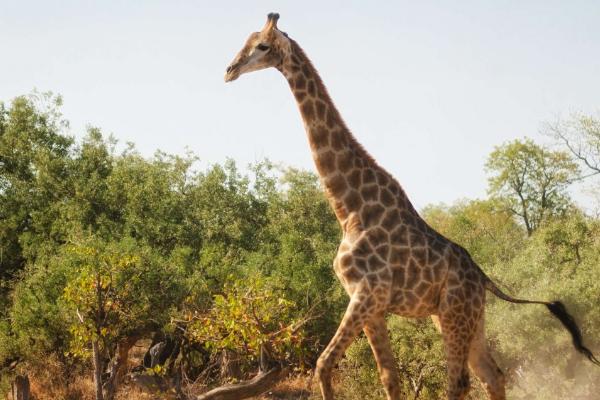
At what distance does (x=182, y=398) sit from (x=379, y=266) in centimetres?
675

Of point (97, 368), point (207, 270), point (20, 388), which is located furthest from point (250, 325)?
point (20, 388)

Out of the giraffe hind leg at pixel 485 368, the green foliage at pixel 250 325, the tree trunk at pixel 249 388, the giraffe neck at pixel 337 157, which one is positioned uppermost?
the giraffe neck at pixel 337 157

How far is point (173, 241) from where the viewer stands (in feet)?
72.8

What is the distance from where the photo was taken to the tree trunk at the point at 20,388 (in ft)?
59.3

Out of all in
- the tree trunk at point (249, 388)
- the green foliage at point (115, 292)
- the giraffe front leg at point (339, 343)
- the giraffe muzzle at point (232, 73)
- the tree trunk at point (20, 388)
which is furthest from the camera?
the tree trunk at point (20, 388)

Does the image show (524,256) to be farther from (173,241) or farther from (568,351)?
(173,241)

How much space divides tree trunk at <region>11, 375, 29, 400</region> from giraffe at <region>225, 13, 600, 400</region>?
1246 cm

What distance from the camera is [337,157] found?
818 cm

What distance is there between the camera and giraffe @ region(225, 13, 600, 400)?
7719 millimetres

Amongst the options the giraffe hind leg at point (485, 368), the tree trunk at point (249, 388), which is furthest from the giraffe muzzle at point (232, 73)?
the tree trunk at point (249, 388)

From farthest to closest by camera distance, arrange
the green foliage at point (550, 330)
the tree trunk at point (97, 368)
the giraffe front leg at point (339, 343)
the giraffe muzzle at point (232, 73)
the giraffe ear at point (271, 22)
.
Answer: the tree trunk at point (97, 368), the green foliage at point (550, 330), the giraffe ear at point (271, 22), the giraffe muzzle at point (232, 73), the giraffe front leg at point (339, 343)

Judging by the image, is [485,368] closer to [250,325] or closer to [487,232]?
[250,325]

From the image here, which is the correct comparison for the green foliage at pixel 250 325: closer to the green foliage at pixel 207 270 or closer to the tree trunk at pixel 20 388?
the green foliage at pixel 207 270

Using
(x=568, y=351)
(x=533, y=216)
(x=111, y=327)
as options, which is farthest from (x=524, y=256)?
(x=533, y=216)
